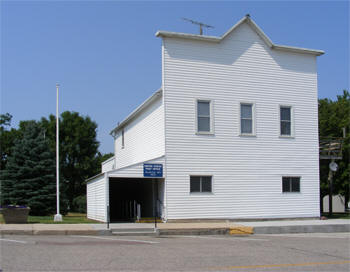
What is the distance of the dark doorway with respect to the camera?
987 inches

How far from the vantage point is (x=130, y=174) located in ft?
71.5

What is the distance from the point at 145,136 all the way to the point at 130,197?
6176mm

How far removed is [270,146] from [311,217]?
181 inches

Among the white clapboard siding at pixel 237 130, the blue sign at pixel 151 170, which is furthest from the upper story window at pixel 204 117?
the blue sign at pixel 151 170

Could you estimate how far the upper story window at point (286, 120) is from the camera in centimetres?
2527

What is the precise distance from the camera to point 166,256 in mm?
11469

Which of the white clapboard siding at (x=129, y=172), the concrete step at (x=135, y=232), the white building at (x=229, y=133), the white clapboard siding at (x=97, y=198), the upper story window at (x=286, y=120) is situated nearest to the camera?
the concrete step at (x=135, y=232)

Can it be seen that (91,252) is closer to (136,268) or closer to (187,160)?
(136,268)

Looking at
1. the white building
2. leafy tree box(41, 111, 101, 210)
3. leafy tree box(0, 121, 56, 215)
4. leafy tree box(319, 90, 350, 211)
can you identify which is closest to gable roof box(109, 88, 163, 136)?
the white building

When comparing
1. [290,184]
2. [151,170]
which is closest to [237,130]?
[290,184]

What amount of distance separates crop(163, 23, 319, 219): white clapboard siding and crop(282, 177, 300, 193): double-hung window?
301 mm

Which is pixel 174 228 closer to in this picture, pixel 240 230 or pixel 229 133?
pixel 240 230

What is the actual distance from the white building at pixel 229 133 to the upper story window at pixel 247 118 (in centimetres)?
5

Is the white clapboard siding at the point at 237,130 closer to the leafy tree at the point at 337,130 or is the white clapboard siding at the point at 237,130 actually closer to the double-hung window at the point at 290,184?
the double-hung window at the point at 290,184
